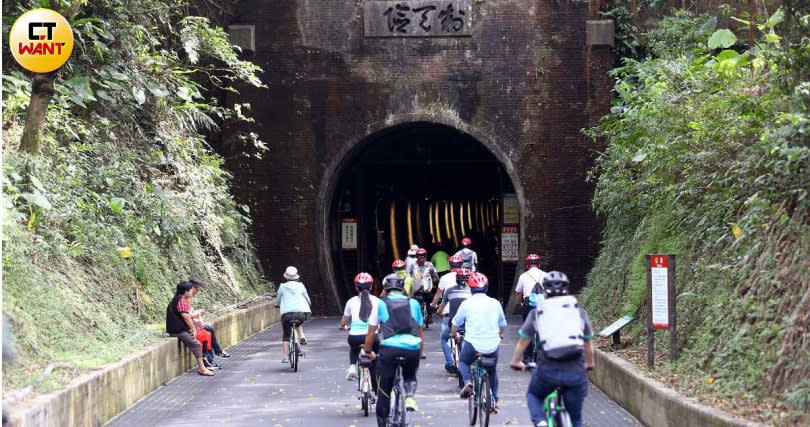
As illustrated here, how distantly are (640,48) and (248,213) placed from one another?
9833 millimetres

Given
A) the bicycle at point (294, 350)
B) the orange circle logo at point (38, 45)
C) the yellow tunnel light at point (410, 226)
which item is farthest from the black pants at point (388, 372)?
the yellow tunnel light at point (410, 226)

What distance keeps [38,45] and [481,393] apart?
6422 mm

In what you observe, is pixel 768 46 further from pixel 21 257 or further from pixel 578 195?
pixel 578 195

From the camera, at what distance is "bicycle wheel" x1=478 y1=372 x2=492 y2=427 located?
9.77 metres

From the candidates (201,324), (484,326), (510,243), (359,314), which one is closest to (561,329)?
(484,326)

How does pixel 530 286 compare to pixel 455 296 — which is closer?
pixel 455 296

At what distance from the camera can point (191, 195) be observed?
63.6 feet

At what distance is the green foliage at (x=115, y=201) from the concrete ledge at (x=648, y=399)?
18.2 feet

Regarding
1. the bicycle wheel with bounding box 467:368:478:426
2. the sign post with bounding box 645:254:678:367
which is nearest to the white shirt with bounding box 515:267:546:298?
the sign post with bounding box 645:254:678:367

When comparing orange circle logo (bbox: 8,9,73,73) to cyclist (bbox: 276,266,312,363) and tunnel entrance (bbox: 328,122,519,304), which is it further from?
tunnel entrance (bbox: 328,122,519,304)

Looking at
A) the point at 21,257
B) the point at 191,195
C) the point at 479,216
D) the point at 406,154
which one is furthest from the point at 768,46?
the point at 479,216

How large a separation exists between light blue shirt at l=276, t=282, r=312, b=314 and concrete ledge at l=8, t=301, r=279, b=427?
1.53 meters

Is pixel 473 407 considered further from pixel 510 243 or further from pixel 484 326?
pixel 510 243

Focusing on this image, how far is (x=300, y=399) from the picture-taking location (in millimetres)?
11977
